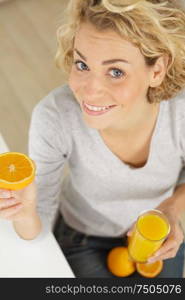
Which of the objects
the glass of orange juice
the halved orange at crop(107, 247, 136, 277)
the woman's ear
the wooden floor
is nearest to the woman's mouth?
the woman's ear

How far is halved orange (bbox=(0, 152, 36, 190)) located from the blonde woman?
0.30 ft

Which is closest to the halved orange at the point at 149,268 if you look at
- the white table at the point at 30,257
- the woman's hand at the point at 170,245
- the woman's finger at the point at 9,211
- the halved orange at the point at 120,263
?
the halved orange at the point at 120,263

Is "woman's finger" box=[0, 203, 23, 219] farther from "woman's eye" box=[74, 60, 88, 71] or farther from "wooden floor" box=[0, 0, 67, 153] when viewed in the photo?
"wooden floor" box=[0, 0, 67, 153]

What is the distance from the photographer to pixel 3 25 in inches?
114

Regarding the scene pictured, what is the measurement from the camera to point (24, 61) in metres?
2.69

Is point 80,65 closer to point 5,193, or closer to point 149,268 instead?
point 5,193

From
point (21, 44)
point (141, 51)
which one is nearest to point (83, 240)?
point (141, 51)

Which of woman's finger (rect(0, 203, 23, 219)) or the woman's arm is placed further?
the woman's arm

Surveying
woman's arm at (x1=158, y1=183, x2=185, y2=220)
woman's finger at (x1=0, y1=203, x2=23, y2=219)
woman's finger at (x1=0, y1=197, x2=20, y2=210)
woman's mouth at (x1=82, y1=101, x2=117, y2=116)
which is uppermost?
woman's mouth at (x1=82, y1=101, x2=117, y2=116)

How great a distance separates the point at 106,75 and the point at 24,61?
1.69 m

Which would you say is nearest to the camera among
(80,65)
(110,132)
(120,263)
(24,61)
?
(80,65)

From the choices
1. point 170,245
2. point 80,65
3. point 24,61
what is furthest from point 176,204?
point 24,61

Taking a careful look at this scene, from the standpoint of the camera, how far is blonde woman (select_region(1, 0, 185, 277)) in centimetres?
106

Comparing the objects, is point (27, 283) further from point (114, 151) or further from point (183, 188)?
point (183, 188)
